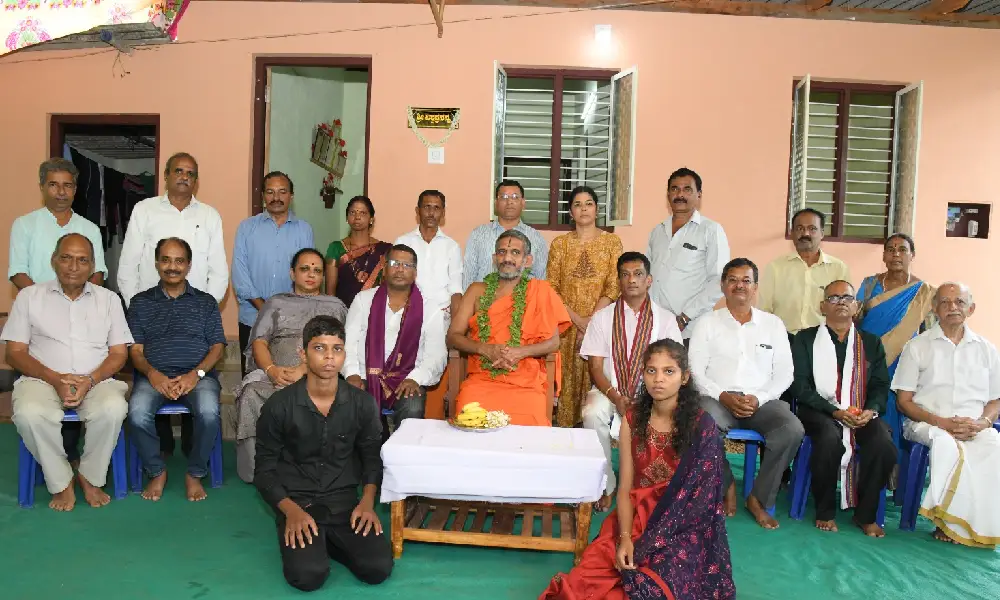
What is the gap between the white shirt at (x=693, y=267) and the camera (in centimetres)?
484

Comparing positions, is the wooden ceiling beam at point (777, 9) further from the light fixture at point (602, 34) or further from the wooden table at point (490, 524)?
the wooden table at point (490, 524)

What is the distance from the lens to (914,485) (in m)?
4.04

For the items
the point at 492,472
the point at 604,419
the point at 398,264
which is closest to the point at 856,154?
the point at 604,419

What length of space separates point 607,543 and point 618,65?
465 cm

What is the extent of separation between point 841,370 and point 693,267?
3.76ft

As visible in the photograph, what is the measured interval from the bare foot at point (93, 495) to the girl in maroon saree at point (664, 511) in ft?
8.40

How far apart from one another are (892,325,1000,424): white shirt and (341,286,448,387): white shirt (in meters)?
2.85

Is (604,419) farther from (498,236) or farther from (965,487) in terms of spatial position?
(965,487)

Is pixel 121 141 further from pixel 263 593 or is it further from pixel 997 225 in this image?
pixel 997 225

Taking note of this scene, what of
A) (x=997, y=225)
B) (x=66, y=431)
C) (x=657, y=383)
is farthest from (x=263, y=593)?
(x=997, y=225)

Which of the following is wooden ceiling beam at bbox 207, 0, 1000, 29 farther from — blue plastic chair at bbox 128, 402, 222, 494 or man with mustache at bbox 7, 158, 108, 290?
blue plastic chair at bbox 128, 402, 222, 494

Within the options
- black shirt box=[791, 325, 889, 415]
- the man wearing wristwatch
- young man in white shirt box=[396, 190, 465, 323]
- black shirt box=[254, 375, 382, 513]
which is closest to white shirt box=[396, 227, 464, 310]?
young man in white shirt box=[396, 190, 465, 323]

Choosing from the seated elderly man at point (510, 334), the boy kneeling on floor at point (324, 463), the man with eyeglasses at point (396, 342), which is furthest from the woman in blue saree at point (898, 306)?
the boy kneeling on floor at point (324, 463)

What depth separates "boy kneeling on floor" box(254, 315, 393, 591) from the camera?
3.02 metres
